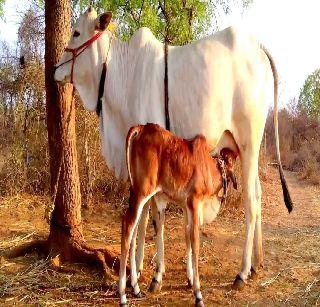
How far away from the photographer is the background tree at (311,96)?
70.5 feet

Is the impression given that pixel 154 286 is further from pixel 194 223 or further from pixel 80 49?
pixel 80 49

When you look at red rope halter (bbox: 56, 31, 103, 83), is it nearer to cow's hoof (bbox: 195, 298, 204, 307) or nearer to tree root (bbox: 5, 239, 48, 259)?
tree root (bbox: 5, 239, 48, 259)

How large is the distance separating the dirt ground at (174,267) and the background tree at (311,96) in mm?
14397

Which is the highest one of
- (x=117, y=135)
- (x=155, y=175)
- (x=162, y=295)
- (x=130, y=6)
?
(x=130, y=6)

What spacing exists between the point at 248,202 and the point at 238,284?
74 cm

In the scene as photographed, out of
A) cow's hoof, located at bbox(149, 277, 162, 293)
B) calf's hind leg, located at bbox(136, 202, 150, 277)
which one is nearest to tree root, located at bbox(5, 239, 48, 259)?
calf's hind leg, located at bbox(136, 202, 150, 277)

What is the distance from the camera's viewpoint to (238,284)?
183 inches

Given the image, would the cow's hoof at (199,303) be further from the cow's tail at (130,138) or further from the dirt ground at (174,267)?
the cow's tail at (130,138)

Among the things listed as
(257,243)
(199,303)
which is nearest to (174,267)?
(257,243)

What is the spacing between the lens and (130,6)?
7.95 meters

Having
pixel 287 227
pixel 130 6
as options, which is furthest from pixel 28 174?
pixel 287 227

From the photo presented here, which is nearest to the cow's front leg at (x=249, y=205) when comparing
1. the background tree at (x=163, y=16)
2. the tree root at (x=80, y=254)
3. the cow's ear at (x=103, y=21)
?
the tree root at (x=80, y=254)

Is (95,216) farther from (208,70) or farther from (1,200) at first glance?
(208,70)

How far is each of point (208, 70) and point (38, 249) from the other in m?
2.56
